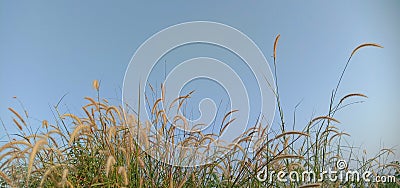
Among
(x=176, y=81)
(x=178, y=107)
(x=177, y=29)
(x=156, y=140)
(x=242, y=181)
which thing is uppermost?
(x=177, y=29)

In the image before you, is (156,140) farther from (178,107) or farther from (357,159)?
(357,159)

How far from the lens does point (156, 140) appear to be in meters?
2.10

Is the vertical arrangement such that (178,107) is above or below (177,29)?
below

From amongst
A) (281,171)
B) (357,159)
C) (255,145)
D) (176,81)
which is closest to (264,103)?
(255,145)

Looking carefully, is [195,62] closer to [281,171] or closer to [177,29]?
[177,29]

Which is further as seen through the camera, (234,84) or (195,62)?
(195,62)

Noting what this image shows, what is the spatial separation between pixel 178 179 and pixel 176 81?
0.61 m

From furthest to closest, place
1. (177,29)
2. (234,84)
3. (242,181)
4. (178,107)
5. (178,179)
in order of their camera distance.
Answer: (177,29) → (234,84) → (178,107) → (178,179) → (242,181)

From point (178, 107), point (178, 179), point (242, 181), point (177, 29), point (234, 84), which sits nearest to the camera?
point (242, 181)

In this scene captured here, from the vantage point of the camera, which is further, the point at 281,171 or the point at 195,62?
the point at 195,62

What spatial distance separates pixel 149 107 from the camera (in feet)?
7.55

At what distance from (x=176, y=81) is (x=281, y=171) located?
80 centimetres

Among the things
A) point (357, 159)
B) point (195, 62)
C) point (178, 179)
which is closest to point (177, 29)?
point (195, 62)

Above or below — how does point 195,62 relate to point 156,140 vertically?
above
